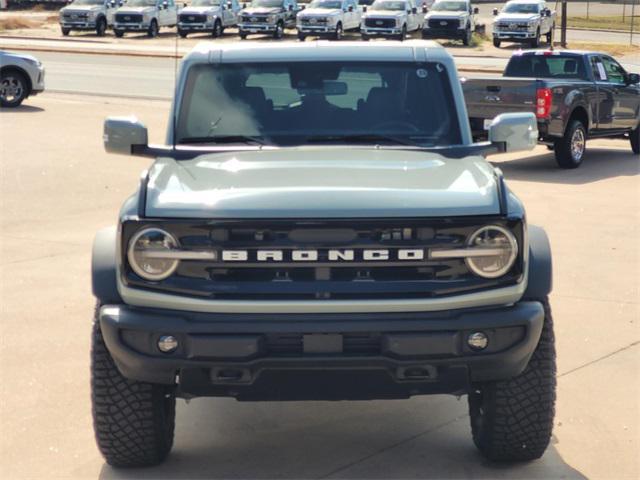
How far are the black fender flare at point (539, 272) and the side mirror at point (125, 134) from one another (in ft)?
6.80

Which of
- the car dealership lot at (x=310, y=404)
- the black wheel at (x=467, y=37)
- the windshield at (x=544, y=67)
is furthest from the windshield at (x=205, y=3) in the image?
the car dealership lot at (x=310, y=404)

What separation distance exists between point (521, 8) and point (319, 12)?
7.62 metres

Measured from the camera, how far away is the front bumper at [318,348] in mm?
5293

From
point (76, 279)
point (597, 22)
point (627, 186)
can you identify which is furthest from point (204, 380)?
point (597, 22)

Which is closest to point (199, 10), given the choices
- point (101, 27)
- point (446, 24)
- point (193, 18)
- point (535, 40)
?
point (193, 18)

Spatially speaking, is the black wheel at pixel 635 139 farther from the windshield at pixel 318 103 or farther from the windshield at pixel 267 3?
the windshield at pixel 267 3

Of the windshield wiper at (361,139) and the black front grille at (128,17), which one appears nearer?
the windshield wiper at (361,139)

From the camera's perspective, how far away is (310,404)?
→ 7.00 meters

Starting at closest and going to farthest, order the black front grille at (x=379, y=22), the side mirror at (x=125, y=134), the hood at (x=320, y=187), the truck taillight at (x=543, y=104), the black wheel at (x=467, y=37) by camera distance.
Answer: the hood at (x=320, y=187), the side mirror at (x=125, y=134), the truck taillight at (x=543, y=104), the black front grille at (x=379, y=22), the black wheel at (x=467, y=37)

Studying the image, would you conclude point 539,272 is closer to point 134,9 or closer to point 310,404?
point 310,404

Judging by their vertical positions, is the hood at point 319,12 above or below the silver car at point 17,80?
below

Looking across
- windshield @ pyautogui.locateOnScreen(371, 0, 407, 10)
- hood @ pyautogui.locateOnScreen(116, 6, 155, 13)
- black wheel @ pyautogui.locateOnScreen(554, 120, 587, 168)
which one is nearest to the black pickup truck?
black wheel @ pyautogui.locateOnScreen(554, 120, 587, 168)

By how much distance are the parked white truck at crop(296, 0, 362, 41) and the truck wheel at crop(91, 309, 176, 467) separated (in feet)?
139

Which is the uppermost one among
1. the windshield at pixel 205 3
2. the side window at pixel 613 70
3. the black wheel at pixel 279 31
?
the side window at pixel 613 70
